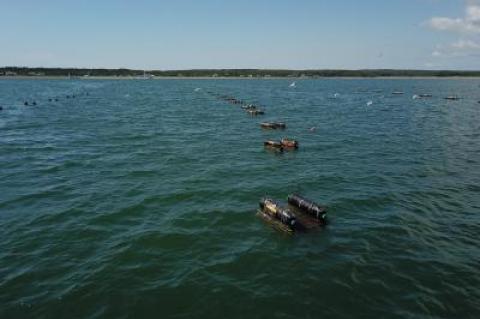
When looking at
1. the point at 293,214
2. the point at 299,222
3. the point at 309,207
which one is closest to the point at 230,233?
the point at 293,214

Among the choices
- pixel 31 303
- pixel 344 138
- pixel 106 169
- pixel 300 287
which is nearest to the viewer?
pixel 31 303

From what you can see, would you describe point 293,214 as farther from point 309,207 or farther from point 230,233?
point 230,233

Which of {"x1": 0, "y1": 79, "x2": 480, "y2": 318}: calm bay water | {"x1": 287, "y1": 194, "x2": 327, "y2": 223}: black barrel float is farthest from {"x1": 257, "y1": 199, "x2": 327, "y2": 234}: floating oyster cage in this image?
{"x1": 0, "y1": 79, "x2": 480, "y2": 318}: calm bay water

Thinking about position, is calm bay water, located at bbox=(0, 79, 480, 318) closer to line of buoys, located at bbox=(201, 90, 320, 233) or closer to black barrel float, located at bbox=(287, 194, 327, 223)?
line of buoys, located at bbox=(201, 90, 320, 233)

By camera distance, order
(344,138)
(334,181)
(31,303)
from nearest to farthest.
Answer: (31,303), (334,181), (344,138)

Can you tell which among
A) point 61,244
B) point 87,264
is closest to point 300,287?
point 87,264

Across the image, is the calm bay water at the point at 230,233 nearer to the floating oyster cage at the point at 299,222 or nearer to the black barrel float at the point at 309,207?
the floating oyster cage at the point at 299,222

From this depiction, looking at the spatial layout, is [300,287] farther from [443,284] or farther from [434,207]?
[434,207]

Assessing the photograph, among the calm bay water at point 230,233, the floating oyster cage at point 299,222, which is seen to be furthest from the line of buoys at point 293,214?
the calm bay water at point 230,233
